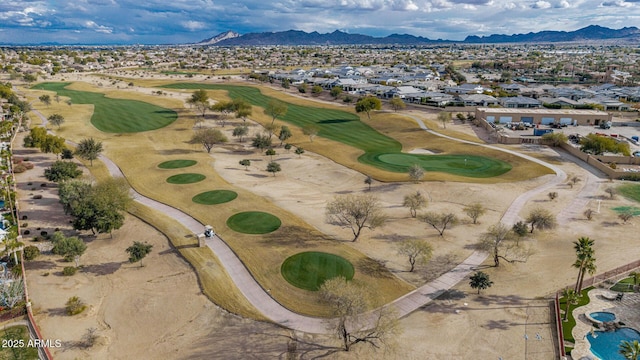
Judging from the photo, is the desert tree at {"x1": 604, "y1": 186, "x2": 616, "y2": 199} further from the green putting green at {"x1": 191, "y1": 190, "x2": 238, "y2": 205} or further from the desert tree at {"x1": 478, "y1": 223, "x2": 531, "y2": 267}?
the green putting green at {"x1": 191, "y1": 190, "x2": 238, "y2": 205}

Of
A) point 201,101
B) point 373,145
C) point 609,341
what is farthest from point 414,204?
point 201,101

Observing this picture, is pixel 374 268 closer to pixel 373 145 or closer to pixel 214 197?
pixel 214 197

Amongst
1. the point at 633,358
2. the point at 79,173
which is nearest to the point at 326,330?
the point at 633,358

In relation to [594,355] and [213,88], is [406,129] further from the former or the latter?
[213,88]

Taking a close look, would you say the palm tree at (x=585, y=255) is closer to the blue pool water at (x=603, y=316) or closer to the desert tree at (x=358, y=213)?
the blue pool water at (x=603, y=316)

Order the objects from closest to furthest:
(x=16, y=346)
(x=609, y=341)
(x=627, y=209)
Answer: (x=16, y=346), (x=609, y=341), (x=627, y=209)

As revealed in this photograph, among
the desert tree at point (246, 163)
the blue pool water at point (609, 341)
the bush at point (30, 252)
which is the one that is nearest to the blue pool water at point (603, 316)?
the blue pool water at point (609, 341)
